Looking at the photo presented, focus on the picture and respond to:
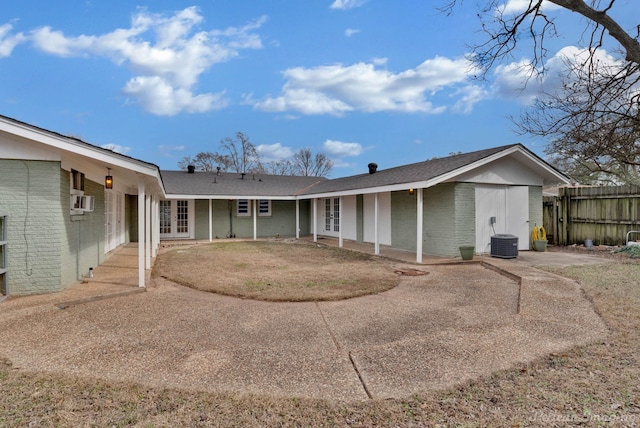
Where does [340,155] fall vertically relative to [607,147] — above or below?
above

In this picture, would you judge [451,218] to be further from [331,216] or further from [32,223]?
[32,223]

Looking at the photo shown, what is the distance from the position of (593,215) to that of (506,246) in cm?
492

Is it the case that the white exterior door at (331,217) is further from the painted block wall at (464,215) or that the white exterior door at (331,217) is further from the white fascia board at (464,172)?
the painted block wall at (464,215)

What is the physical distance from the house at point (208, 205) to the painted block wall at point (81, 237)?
0.03 meters

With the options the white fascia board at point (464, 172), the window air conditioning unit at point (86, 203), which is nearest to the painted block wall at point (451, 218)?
the white fascia board at point (464, 172)

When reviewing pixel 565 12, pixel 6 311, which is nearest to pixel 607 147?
pixel 565 12

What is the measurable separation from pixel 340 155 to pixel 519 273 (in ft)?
109

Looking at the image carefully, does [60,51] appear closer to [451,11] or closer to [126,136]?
[126,136]

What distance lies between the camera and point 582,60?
5.53 meters

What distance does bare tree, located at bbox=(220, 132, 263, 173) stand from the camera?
35.1 meters

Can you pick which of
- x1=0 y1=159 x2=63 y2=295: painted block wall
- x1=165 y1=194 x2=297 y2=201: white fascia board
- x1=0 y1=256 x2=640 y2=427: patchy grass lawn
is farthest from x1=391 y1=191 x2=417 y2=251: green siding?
x1=0 y1=159 x2=63 y2=295: painted block wall

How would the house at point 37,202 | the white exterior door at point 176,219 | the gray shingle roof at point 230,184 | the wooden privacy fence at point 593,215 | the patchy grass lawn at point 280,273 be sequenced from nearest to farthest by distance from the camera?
the house at point 37,202 < the patchy grass lawn at point 280,273 < the wooden privacy fence at point 593,215 < the gray shingle roof at point 230,184 < the white exterior door at point 176,219

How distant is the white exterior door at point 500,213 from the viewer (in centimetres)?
1082

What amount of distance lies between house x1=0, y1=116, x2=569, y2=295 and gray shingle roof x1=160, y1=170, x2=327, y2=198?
69 mm
